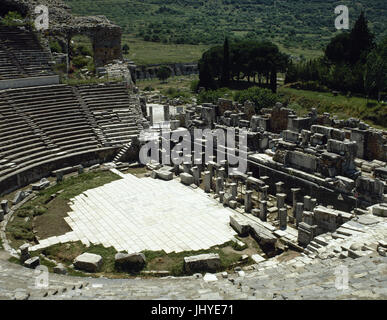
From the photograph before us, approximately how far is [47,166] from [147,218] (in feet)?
30.3

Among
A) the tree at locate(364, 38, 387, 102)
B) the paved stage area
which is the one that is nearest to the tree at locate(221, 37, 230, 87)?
the tree at locate(364, 38, 387, 102)

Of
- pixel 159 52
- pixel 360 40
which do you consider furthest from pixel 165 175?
pixel 159 52

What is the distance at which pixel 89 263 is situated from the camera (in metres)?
15.4

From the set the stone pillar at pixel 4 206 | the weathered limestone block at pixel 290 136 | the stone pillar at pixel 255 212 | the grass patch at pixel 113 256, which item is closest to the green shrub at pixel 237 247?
the grass patch at pixel 113 256

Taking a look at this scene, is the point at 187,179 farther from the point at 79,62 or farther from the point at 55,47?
the point at 55,47

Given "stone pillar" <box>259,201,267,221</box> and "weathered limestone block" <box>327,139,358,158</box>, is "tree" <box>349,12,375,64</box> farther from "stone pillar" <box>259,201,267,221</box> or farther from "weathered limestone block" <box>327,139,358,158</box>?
"stone pillar" <box>259,201,267,221</box>

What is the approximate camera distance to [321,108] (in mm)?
40875

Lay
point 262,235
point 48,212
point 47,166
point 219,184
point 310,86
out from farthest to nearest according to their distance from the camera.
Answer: point 310,86, point 47,166, point 219,184, point 48,212, point 262,235

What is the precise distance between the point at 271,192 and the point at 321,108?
21.2 m

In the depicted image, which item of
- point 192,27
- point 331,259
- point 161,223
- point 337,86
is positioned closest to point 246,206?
point 161,223

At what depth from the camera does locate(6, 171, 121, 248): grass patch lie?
18.3 metres

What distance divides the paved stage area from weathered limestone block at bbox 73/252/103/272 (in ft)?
4.47

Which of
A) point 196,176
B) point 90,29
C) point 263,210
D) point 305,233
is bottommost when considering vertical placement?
point 305,233

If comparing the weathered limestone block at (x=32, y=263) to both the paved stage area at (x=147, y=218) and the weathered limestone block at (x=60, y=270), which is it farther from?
the paved stage area at (x=147, y=218)
